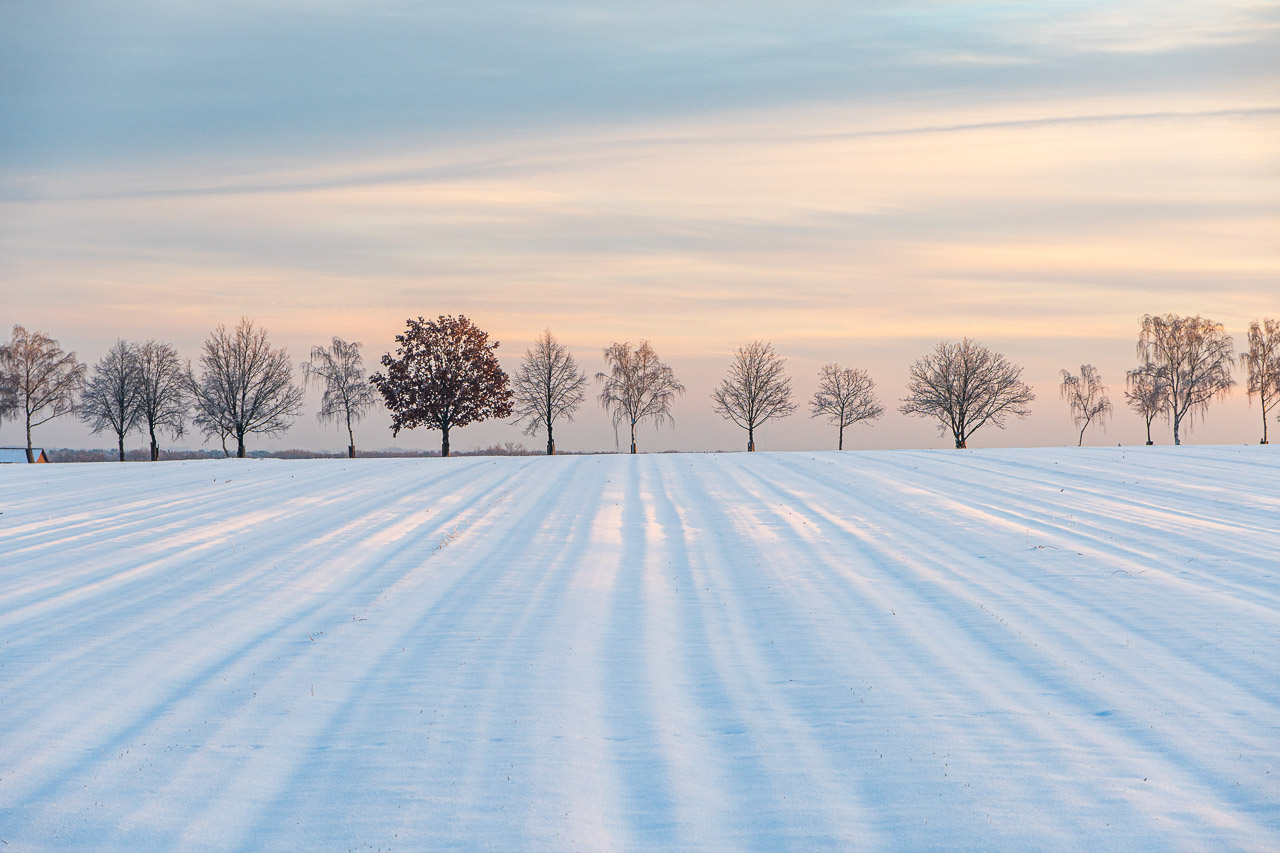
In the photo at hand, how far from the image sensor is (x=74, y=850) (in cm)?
593

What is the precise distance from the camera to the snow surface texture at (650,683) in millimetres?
6242

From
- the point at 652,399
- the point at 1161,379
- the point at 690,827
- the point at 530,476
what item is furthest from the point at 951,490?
the point at 1161,379

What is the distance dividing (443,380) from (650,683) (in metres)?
48.2

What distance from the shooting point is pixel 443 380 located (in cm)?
5488

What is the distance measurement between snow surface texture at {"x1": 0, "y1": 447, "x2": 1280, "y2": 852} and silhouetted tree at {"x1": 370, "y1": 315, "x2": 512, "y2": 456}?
123 ft

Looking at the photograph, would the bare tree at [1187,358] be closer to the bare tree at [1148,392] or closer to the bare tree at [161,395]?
the bare tree at [1148,392]

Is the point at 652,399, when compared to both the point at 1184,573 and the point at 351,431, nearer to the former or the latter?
the point at 351,431

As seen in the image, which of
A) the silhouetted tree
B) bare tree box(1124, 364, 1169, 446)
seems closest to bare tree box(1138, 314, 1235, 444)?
bare tree box(1124, 364, 1169, 446)

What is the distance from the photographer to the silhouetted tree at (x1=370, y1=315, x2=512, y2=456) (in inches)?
2152

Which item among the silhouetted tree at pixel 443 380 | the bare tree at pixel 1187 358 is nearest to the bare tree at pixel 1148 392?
the bare tree at pixel 1187 358

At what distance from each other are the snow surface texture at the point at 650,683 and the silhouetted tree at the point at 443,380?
3736cm

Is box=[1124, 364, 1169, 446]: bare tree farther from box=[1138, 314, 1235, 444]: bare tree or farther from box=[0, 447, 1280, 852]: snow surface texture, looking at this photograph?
box=[0, 447, 1280, 852]: snow surface texture

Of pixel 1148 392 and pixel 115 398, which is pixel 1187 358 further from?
pixel 115 398

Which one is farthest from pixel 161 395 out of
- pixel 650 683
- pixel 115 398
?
pixel 650 683
